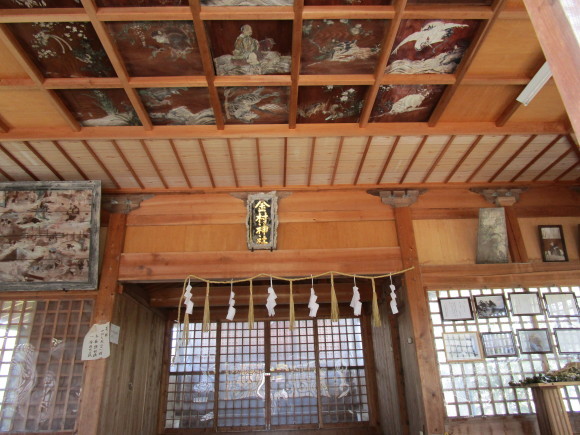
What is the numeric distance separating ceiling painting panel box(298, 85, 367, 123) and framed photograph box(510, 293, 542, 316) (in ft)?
10.3

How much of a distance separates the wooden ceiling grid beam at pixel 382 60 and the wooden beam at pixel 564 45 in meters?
2.13

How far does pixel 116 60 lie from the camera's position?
3.68 m

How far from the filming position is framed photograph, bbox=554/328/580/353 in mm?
5031

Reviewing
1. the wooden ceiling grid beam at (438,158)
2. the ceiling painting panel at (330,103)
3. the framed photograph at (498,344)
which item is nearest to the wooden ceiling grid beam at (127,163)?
the ceiling painting panel at (330,103)

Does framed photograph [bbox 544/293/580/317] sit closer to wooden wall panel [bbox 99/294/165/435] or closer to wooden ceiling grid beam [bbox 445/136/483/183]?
wooden ceiling grid beam [bbox 445/136/483/183]

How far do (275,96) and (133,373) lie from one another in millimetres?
4404

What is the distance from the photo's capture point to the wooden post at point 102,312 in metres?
4.62

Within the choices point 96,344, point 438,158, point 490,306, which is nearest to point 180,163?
point 96,344

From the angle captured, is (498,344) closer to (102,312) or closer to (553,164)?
(553,164)

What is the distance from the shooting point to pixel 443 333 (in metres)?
5.09

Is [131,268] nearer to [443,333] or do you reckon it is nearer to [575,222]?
[443,333]

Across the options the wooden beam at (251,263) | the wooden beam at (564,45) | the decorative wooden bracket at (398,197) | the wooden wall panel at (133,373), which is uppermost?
the decorative wooden bracket at (398,197)

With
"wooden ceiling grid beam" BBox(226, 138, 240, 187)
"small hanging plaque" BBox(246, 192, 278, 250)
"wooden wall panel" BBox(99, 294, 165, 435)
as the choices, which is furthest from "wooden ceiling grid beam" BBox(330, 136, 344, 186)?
"wooden wall panel" BBox(99, 294, 165, 435)

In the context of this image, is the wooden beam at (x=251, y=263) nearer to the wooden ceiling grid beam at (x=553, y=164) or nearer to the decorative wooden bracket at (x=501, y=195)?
the decorative wooden bracket at (x=501, y=195)
